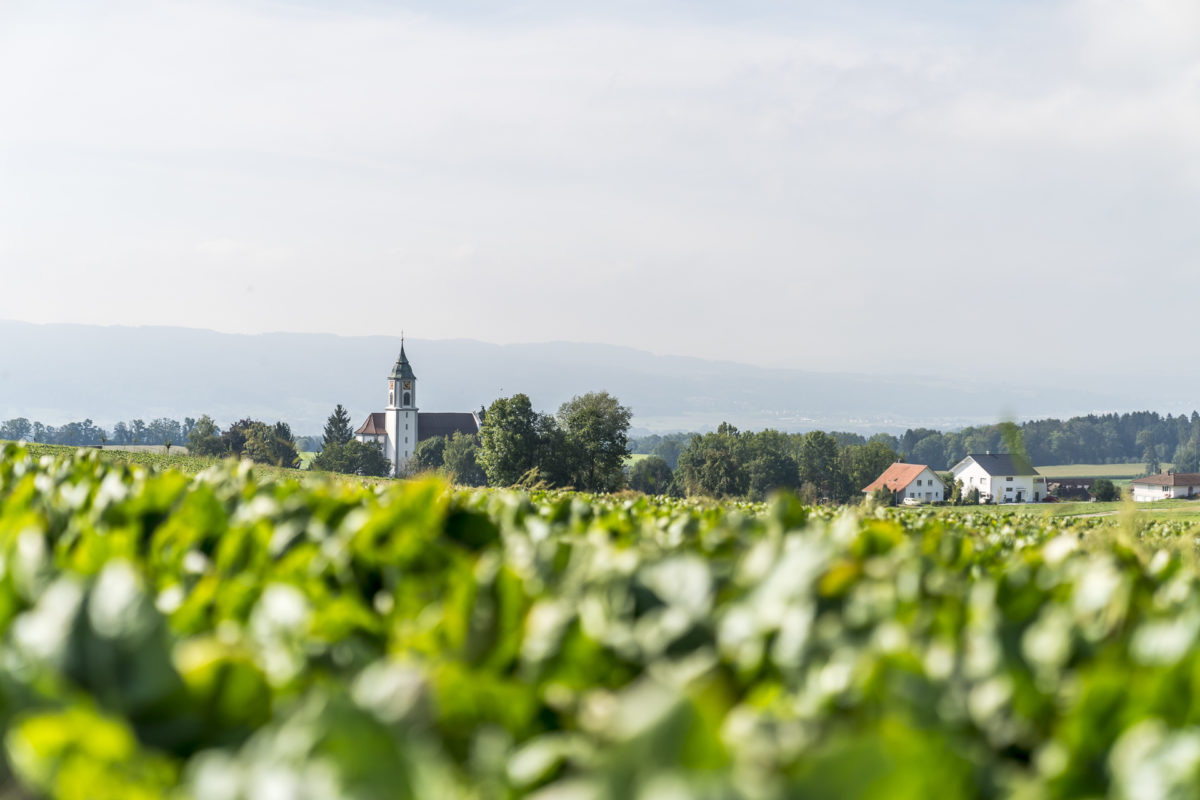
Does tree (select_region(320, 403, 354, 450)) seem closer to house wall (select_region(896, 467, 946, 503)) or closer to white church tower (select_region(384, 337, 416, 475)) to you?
white church tower (select_region(384, 337, 416, 475))

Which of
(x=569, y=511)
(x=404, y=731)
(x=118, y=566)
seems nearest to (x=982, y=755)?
(x=404, y=731)

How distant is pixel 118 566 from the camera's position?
3.96 feet

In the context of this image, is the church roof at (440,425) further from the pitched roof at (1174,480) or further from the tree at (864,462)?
the pitched roof at (1174,480)

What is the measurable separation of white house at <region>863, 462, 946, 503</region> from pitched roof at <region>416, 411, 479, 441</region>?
57.5 metres

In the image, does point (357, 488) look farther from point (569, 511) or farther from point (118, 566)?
point (118, 566)

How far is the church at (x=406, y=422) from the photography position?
127625 millimetres

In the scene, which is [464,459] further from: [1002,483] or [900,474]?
[1002,483]

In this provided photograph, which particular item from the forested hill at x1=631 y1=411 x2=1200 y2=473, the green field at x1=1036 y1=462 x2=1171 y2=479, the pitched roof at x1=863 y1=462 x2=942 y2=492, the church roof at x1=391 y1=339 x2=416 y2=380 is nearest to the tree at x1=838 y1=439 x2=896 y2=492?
the pitched roof at x1=863 y1=462 x2=942 y2=492

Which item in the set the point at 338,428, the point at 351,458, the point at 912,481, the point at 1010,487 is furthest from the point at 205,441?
the point at 1010,487

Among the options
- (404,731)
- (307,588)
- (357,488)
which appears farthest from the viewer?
(357,488)

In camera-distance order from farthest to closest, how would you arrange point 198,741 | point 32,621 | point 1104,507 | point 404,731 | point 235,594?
point 1104,507
point 235,594
point 32,621
point 198,741
point 404,731

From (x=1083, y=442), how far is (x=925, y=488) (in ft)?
222

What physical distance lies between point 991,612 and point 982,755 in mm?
487

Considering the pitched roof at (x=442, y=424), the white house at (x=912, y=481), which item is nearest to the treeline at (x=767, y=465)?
the white house at (x=912, y=481)
